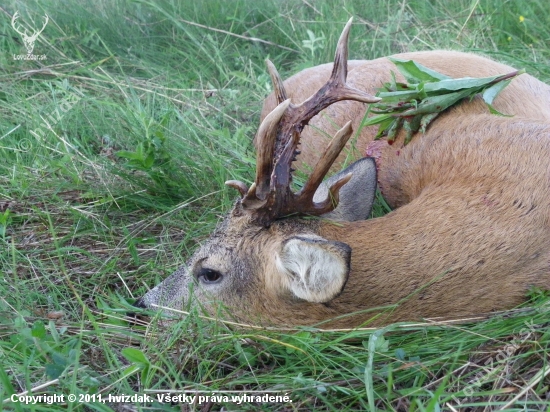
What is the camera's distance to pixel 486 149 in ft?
12.4

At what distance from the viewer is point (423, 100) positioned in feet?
14.2

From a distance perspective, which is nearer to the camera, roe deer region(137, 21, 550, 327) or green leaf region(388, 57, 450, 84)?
roe deer region(137, 21, 550, 327)

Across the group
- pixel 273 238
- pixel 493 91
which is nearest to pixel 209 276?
pixel 273 238

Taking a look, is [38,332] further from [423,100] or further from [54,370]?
[423,100]

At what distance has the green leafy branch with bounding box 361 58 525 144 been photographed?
4316 millimetres

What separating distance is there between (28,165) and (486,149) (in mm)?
3062

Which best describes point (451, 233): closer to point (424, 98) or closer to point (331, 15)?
point (424, 98)

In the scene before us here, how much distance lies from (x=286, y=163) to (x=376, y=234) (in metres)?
0.51

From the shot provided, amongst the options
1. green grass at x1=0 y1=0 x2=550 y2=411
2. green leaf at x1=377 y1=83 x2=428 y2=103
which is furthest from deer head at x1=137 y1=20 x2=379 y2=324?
green leaf at x1=377 y1=83 x2=428 y2=103

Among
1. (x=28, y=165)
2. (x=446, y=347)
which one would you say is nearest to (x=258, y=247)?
(x=446, y=347)

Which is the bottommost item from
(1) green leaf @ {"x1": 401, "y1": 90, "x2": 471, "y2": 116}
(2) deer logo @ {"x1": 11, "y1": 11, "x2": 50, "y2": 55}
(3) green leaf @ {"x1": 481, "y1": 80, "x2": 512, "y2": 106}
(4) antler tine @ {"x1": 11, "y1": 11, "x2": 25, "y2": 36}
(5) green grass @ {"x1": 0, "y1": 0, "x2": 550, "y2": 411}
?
(5) green grass @ {"x1": 0, "y1": 0, "x2": 550, "y2": 411}

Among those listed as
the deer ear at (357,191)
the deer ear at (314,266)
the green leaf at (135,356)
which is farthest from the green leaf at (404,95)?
the green leaf at (135,356)

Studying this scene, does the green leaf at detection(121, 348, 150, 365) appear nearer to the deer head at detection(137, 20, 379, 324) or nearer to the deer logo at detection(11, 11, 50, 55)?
the deer head at detection(137, 20, 379, 324)

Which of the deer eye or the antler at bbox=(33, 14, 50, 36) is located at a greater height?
the antler at bbox=(33, 14, 50, 36)
